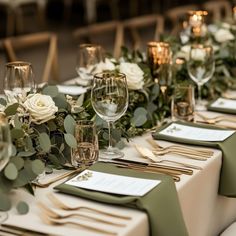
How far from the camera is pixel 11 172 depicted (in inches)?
61.9

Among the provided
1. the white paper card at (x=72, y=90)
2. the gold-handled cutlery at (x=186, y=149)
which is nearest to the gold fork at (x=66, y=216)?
the gold-handled cutlery at (x=186, y=149)

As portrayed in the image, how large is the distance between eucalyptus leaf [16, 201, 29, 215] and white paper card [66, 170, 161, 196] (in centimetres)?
17

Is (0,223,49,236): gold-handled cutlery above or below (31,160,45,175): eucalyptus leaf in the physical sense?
below

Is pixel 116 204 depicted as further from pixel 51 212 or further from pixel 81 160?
pixel 81 160

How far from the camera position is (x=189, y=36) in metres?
3.14

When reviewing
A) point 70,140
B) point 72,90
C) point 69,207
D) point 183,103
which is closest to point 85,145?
point 70,140

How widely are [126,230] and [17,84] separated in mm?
773

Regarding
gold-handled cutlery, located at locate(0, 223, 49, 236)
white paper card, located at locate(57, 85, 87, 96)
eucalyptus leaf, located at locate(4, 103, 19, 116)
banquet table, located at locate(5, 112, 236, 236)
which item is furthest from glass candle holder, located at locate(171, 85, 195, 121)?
gold-handled cutlery, located at locate(0, 223, 49, 236)

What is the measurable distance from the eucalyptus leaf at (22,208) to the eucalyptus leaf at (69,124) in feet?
1.19

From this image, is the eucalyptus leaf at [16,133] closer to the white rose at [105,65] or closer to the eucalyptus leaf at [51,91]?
the eucalyptus leaf at [51,91]

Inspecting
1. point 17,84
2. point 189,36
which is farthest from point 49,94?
point 189,36

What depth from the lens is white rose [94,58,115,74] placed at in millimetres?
2430

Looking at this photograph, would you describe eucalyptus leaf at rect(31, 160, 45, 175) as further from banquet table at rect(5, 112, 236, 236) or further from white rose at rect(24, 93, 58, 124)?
white rose at rect(24, 93, 58, 124)

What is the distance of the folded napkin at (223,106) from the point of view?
8.00 ft
